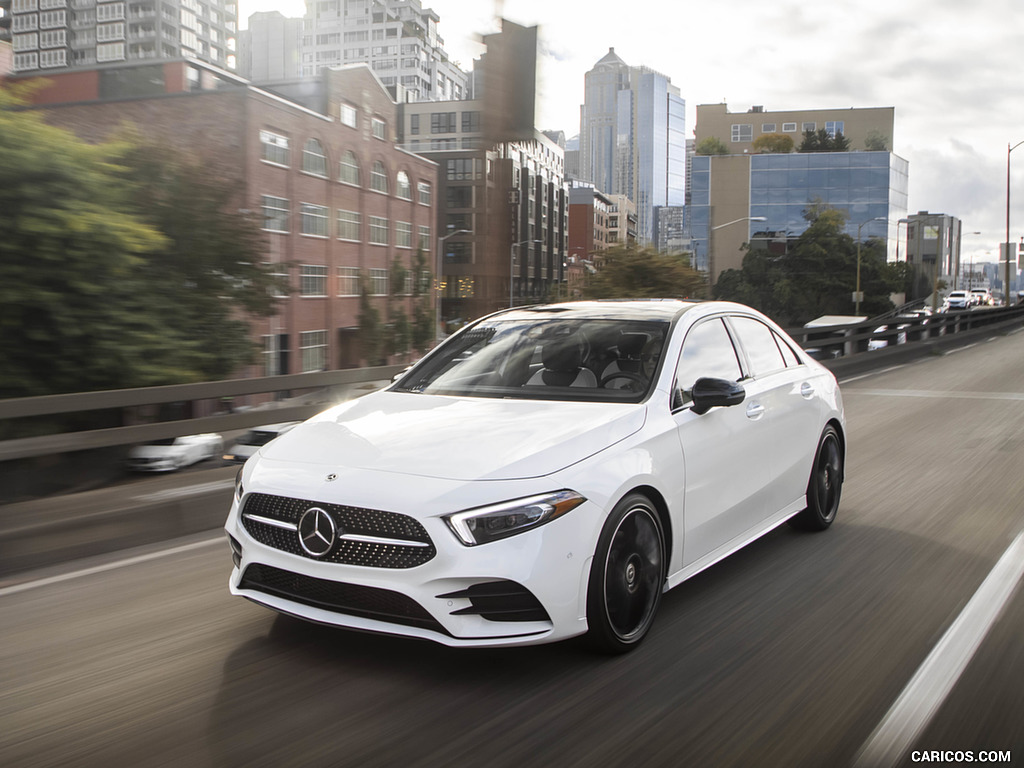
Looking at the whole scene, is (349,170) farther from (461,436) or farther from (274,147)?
(461,436)

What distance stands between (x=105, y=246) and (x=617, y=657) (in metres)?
10.9

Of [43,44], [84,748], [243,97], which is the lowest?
[84,748]

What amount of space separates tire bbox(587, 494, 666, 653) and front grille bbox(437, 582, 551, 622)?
0.90ft

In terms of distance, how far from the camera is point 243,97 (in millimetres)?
46594

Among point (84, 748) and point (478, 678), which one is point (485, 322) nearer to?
point (478, 678)

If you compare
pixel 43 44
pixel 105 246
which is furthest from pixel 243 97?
pixel 43 44

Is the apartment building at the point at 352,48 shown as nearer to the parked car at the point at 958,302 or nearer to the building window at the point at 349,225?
the parked car at the point at 958,302

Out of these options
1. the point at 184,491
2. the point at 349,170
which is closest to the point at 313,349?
the point at 349,170

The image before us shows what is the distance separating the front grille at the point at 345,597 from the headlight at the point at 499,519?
315 mm

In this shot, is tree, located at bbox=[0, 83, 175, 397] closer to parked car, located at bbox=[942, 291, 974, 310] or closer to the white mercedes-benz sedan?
the white mercedes-benz sedan

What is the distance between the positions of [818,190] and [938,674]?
106862 mm

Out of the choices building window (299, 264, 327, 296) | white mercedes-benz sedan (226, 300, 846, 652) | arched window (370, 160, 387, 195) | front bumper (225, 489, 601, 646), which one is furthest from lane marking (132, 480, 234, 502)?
arched window (370, 160, 387, 195)

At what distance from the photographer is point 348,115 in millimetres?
Result: 56531

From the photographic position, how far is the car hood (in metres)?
3.83
